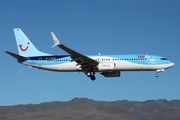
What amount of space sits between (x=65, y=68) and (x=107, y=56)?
26.5ft

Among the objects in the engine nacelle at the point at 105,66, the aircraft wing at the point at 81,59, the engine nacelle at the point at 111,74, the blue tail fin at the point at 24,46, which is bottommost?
the engine nacelle at the point at 111,74

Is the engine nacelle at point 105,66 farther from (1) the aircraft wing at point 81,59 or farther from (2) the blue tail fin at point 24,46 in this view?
(2) the blue tail fin at point 24,46

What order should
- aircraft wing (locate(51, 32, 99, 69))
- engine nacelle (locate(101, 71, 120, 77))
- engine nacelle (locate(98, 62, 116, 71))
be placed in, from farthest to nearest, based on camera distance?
engine nacelle (locate(101, 71, 120, 77)) < engine nacelle (locate(98, 62, 116, 71)) < aircraft wing (locate(51, 32, 99, 69))

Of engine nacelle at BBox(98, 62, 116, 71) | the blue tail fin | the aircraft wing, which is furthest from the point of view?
the blue tail fin

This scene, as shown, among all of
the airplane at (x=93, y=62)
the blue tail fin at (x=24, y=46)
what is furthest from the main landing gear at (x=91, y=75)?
the blue tail fin at (x=24, y=46)

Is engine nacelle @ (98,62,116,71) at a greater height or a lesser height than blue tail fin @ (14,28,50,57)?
lesser

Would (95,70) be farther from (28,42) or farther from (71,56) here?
(28,42)

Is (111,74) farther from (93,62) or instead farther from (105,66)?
(93,62)

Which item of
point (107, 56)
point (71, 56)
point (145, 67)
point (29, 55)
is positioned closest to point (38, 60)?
point (29, 55)

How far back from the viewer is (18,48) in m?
71.8

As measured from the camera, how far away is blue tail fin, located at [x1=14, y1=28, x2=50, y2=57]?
69750 millimetres

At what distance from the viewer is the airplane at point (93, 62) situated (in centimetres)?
6291

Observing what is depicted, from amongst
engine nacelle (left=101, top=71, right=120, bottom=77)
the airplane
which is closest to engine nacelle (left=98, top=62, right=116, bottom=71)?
the airplane

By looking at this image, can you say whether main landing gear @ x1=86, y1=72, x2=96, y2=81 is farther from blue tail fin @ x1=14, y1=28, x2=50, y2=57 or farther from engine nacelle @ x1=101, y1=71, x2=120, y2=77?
blue tail fin @ x1=14, y1=28, x2=50, y2=57
